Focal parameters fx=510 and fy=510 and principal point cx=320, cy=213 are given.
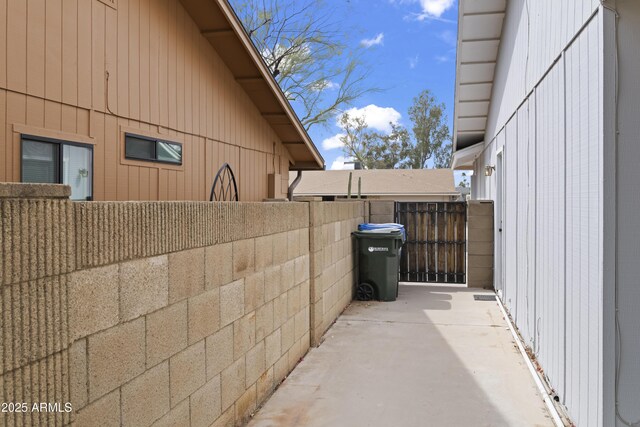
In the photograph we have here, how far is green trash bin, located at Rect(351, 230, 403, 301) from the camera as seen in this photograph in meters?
8.75

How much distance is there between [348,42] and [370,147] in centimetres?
1786

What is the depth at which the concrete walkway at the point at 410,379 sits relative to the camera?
4.01 m

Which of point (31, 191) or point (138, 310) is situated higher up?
point (31, 191)

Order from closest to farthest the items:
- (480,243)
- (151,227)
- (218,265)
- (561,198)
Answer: (151,227) < (218,265) < (561,198) < (480,243)

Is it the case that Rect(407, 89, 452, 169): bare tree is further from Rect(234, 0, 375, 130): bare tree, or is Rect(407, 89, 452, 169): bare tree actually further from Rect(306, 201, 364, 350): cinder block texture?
Rect(306, 201, 364, 350): cinder block texture

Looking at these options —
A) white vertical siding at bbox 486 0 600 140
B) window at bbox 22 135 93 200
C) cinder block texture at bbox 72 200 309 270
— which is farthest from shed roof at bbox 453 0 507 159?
window at bbox 22 135 93 200

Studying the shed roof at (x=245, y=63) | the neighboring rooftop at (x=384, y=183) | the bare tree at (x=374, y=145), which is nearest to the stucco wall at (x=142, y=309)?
the shed roof at (x=245, y=63)

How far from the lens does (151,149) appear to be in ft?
19.9

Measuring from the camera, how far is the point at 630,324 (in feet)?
9.84

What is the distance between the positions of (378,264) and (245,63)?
13.0 feet

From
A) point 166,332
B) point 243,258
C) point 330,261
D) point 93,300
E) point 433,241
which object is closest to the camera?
point 93,300

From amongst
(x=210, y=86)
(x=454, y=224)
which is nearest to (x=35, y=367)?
(x=210, y=86)

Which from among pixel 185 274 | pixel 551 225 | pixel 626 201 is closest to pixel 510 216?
pixel 551 225

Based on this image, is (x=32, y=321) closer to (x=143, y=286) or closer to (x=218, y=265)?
(x=143, y=286)
